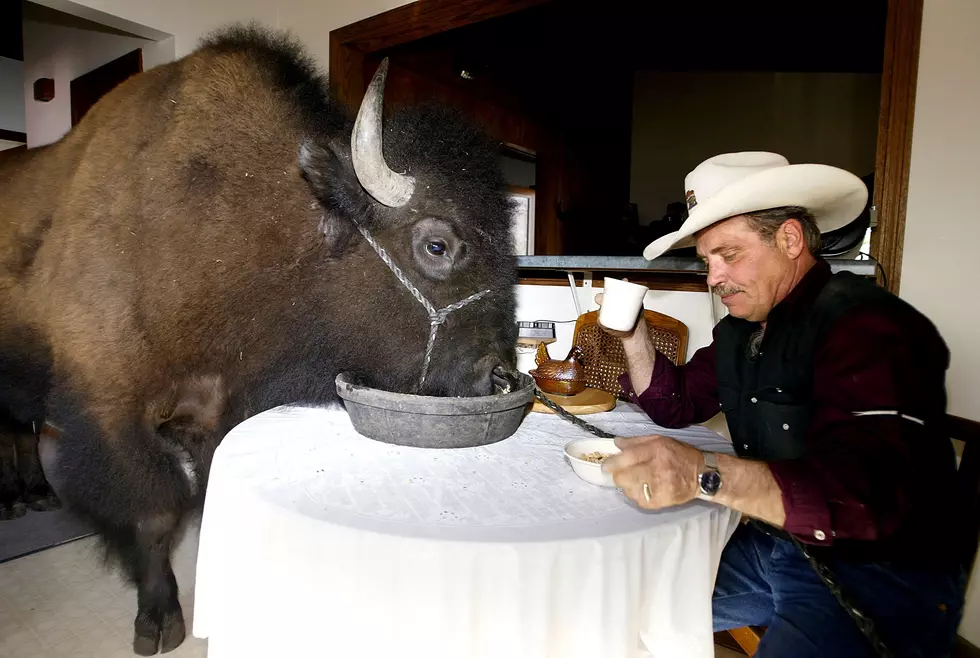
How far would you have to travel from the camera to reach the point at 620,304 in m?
1.65

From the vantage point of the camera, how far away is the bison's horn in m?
1.70

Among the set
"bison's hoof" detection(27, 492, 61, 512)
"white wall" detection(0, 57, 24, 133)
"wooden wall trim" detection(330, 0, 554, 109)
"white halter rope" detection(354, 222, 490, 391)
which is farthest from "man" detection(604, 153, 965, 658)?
"white wall" detection(0, 57, 24, 133)

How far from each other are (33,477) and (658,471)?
13.0ft

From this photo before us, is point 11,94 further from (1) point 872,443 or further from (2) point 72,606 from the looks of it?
(1) point 872,443

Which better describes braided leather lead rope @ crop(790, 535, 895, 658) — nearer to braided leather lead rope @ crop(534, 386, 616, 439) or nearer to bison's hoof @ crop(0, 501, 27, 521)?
braided leather lead rope @ crop(534, 386, 616, 439)

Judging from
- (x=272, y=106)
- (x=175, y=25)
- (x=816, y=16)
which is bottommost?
(x=272, y=106)

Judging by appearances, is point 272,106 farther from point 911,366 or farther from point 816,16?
point 816,16

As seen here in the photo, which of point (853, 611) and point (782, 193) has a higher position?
point (782, 193)

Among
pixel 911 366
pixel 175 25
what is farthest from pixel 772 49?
pixel 911 366

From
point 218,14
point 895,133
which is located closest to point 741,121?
point 895,133

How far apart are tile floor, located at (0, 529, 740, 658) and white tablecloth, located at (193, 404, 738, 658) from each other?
4.02 ft

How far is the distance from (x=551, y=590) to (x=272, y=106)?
6.70 ft

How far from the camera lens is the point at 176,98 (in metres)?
2.26

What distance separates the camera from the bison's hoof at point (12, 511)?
320 cm
